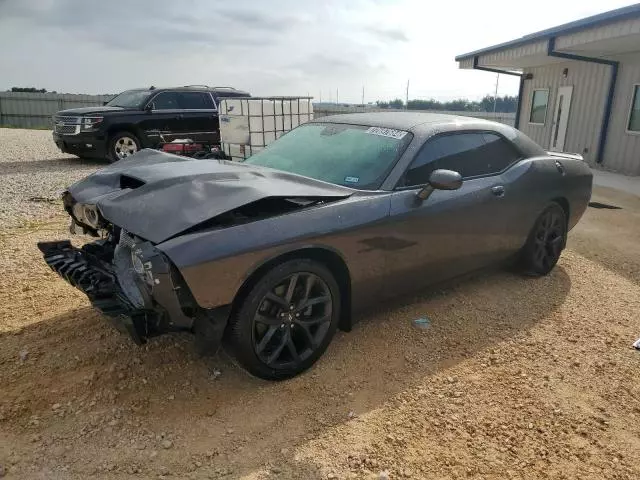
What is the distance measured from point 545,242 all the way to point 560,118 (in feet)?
35.9

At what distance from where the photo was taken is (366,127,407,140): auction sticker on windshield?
3615 mm

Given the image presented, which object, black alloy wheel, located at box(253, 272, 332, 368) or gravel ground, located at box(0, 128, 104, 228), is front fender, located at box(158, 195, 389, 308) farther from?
gravel ground, located at box(0, 128, 104, 228)

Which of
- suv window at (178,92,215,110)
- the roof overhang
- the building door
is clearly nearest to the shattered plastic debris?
the roof overhang

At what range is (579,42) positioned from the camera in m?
10.5

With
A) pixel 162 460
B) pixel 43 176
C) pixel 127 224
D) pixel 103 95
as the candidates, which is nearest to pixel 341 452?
pixel 162 460

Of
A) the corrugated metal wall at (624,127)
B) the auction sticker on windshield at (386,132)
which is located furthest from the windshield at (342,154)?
the corrugated metal wall at (624,127)

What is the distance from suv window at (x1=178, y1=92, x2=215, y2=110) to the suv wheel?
146 cm

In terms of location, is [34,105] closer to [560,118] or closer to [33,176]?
[33,176]

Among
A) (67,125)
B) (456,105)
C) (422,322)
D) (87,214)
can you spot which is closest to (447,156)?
(422,322)

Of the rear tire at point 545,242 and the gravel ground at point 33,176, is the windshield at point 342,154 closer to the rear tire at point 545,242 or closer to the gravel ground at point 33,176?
the rear tire at point 545,242

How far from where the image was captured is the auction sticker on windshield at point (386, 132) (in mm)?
3615

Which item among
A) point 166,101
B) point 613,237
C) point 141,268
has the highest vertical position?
point 166,101

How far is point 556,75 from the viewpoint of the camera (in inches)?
555

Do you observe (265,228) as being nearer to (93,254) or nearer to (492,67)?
(93,254)
